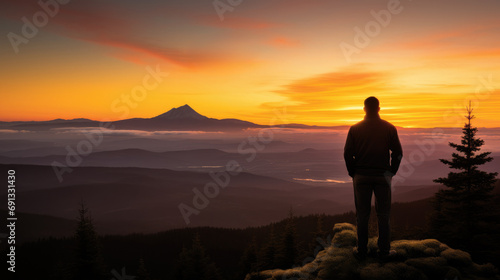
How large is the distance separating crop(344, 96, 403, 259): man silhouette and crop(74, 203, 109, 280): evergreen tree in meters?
23.5

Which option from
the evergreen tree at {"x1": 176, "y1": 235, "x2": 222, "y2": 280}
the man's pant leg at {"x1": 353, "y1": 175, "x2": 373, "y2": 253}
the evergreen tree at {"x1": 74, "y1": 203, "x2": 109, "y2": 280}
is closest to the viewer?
the man's pant leg at {"x1": 353, "y1": 175, "x2": 373, "y2": 253}

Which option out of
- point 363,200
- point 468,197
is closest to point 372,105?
point 363,200

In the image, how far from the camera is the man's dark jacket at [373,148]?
28.8ft

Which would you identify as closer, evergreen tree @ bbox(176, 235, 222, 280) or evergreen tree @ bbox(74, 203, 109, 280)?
evergreen tree @ bbox(74, 203, 109, 280)

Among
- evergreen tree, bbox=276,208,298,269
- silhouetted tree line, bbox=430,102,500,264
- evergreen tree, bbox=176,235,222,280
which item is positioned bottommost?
evergreen tree, bbox=176,235,222,280

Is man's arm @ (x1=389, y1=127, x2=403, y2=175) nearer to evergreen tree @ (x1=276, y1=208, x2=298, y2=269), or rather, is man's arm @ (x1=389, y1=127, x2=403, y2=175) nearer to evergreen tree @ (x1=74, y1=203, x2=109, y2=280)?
evergreen tree @ (x1=276, y1=208, x2=298, y2=269)

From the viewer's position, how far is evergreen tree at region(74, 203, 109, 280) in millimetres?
24562

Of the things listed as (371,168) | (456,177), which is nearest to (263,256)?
(456,177)

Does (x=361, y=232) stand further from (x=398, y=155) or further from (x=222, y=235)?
(x=222, y=235)

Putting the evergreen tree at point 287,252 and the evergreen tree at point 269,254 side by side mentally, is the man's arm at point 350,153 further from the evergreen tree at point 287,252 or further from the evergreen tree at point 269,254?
the evergreen tree at point 269,254

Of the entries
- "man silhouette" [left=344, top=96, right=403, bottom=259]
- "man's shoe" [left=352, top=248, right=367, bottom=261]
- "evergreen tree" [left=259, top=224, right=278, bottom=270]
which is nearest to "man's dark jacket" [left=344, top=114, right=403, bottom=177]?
"man silhouette" [left=344, top=96, right=403, bottom=259]

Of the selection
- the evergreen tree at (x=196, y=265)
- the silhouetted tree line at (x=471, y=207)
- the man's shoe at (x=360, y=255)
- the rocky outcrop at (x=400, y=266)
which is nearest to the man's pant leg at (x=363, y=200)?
the man's shoe at (x=360, y=255)

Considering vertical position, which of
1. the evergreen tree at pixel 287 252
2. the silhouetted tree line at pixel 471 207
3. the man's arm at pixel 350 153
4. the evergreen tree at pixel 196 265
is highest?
the man's arm at pixel 350 153

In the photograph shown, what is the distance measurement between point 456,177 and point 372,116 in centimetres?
1410
